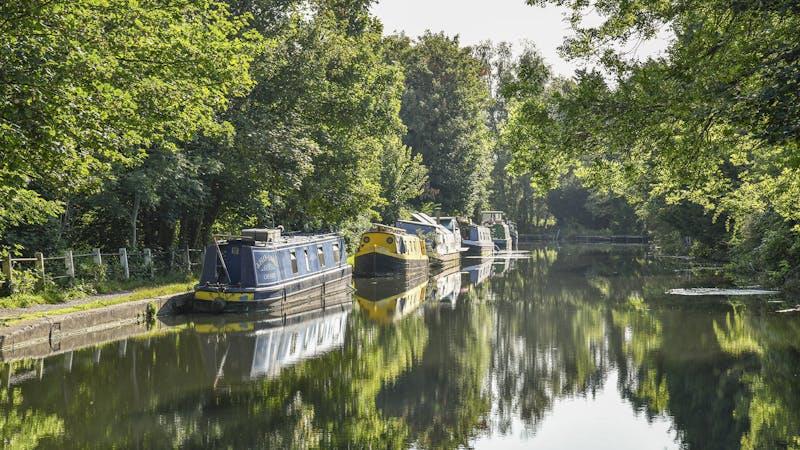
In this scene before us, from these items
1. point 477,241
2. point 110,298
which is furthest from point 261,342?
point 477,241

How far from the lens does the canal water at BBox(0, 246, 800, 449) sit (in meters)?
10.2

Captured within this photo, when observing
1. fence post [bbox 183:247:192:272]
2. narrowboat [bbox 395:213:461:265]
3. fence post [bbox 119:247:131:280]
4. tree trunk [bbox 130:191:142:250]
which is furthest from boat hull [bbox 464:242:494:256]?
fence post [bbox 119:247:131:280]

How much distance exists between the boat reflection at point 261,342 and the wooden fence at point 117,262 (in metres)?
3.16

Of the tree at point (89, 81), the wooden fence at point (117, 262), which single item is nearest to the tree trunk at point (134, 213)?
the wooden fence at point (117, 262)

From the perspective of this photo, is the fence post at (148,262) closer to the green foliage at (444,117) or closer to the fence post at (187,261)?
the fence post at (187,261)

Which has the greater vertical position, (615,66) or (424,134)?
(424,134)

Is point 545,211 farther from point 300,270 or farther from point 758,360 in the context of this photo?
point 758,360

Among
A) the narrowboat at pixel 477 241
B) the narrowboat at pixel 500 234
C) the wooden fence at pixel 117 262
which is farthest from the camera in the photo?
the narrowboat at pixel 500 234

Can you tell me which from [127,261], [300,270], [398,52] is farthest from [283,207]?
[398,52]

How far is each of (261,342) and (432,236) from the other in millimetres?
24462

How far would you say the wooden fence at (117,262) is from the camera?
18.3m

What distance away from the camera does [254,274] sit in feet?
68.0

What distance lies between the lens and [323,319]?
20891mm

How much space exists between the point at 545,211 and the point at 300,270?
58.4 meters
